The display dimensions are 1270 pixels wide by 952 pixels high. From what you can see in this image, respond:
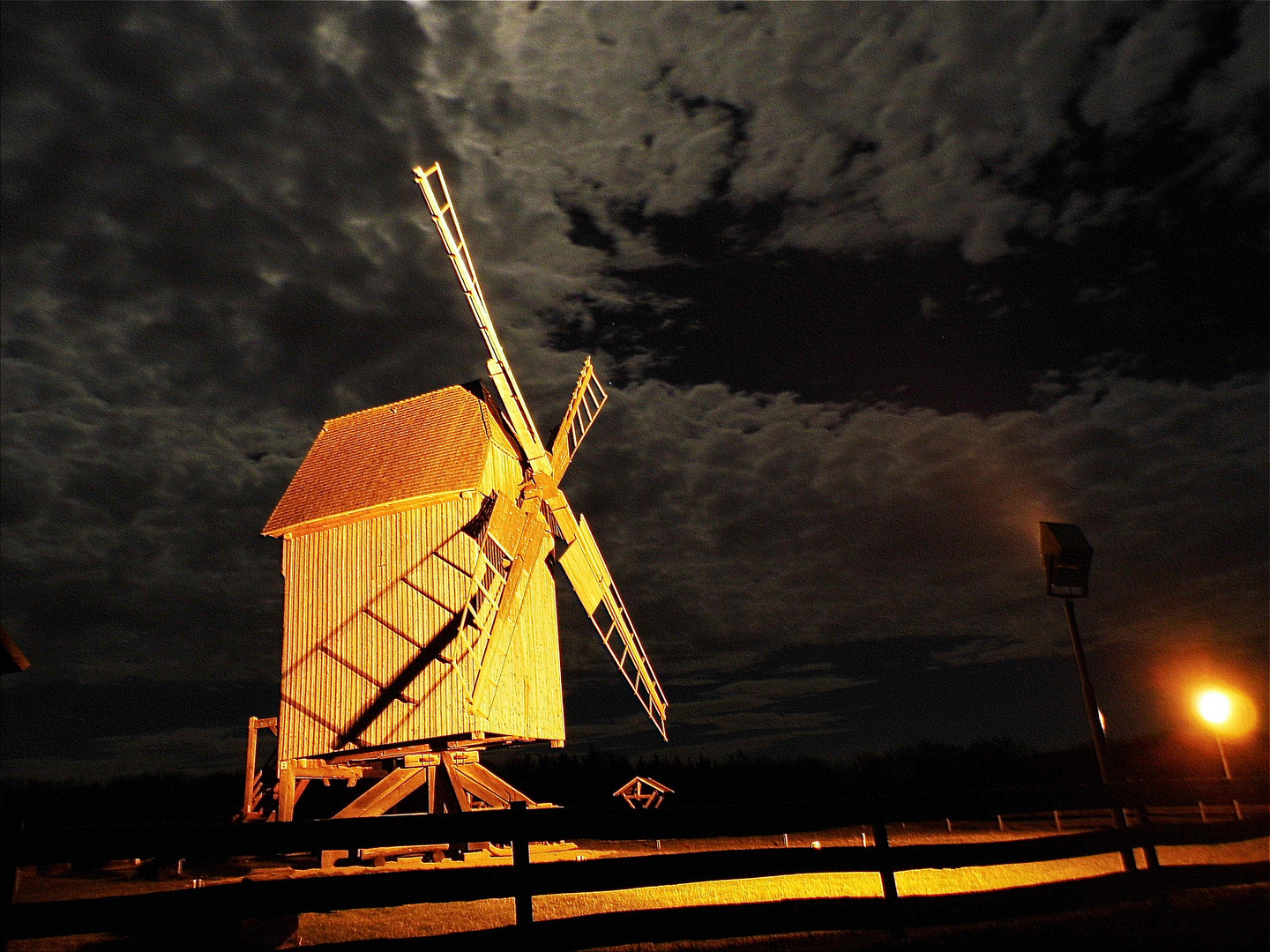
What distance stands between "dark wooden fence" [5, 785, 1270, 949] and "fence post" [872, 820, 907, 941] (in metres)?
0.01

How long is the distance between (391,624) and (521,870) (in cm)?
1284

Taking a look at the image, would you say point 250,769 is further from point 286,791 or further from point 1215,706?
point 1215,706

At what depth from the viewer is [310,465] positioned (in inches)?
825

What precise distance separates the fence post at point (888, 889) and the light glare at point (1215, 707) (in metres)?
6.80

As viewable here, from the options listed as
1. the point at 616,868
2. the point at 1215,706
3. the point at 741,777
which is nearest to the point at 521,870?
the point at 616,868

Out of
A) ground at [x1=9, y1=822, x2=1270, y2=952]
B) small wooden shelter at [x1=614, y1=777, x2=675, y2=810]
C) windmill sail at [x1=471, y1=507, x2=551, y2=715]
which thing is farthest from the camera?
small wooden shelter at [x1=614, y1=777, x2=675, y2=810]

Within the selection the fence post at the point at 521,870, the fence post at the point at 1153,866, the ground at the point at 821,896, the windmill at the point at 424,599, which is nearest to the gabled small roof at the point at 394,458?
the windmill at the point at 424,599

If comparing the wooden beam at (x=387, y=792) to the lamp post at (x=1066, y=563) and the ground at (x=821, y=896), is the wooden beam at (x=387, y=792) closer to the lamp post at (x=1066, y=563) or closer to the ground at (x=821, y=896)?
the ground at (x=821, y=896)

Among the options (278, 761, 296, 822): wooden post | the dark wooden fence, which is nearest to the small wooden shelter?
(278, 761, 296, 822): wooden post

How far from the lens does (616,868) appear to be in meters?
6.13

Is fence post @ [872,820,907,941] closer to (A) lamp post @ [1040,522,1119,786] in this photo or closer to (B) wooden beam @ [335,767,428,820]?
(A) lamp post @ [1040,522,1119,786]

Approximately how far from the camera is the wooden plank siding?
17.4m

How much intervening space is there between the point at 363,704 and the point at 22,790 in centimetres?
3202

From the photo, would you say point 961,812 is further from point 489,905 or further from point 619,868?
point 489,905
